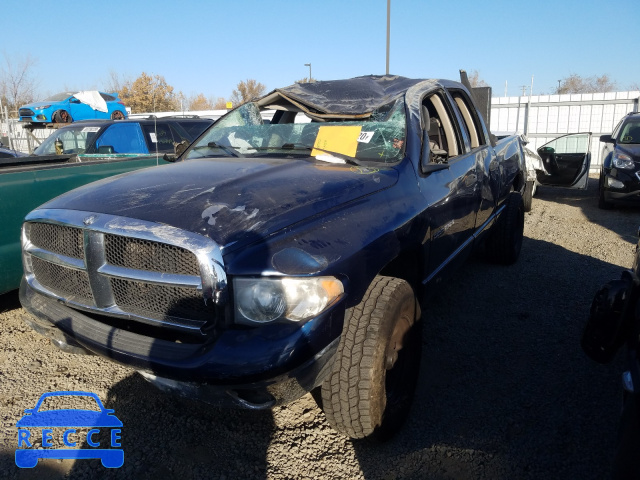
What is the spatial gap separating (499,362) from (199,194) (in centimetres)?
228

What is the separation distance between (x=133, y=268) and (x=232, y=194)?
551 millimetres

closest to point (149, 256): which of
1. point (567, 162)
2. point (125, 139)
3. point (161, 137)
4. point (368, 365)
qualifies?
point (368, 365)

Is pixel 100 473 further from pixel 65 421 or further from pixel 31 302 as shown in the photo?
pixel 31 302

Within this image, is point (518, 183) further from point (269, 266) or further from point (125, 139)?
point (125, 139)

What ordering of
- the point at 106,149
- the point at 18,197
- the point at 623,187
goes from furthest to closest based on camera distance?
the point at 623,187, the point at 106,149, the point at 18,197

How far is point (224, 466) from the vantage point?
2258mm

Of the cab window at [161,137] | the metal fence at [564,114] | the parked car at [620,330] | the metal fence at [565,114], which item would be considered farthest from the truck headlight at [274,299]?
the metal fence at [565,114]

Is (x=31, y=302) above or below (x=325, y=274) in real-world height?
below

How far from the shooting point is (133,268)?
6.48 feet

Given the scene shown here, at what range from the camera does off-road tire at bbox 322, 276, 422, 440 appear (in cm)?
212

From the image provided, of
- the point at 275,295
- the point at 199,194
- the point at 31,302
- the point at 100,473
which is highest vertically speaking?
the point at 199,194

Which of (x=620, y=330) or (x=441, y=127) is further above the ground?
(x=441, y=127)

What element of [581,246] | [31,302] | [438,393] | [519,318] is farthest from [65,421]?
[581,246]

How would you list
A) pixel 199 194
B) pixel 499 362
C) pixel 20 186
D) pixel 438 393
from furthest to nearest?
pixel 20 186
pixel 499 362
pixel 438 393
pixel 199 194
